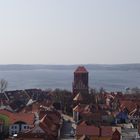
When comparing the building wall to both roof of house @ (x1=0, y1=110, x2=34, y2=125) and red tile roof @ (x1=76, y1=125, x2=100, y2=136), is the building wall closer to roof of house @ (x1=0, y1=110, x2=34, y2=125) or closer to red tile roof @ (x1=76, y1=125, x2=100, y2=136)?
roof of house @ (x1=0, y1=110, x2=34, y2=125)

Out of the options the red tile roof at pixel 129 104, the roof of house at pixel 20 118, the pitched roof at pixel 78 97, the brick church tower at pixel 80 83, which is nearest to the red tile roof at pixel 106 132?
the roof of house at pixel 20 118

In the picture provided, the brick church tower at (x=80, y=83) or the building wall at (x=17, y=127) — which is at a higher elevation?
the brick church tower at (x=80, y=83)

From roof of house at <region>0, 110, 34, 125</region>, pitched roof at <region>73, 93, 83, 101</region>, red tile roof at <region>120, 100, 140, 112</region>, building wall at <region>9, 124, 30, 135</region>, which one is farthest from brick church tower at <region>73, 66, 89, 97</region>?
building wall at <region>9, 124, 30, 135</region>

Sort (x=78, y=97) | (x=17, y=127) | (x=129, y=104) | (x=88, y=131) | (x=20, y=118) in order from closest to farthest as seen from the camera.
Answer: (x=88, y=131), (x=17, y=127), (x=20, y=118), (x=129, y=104), (x=78, y=97)

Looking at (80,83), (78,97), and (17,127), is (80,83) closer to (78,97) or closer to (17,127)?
(78,97)

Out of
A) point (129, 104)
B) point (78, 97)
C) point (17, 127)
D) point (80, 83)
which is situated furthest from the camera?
point (80, 83)

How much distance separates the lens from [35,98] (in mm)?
58188

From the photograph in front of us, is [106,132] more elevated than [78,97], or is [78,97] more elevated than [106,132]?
[78,97]

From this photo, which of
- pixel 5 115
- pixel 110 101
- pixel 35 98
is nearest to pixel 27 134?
pixel 5 115

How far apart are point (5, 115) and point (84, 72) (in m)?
24.3

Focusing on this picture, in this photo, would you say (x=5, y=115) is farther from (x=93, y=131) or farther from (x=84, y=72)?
(x=84, y=72)

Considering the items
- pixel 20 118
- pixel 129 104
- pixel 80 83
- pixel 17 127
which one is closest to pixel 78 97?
pixel 80 83

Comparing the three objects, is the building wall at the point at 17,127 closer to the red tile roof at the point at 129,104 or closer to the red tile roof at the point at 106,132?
the red tile roof at the point at 106,132

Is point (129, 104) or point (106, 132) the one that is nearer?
point (106, 132)
